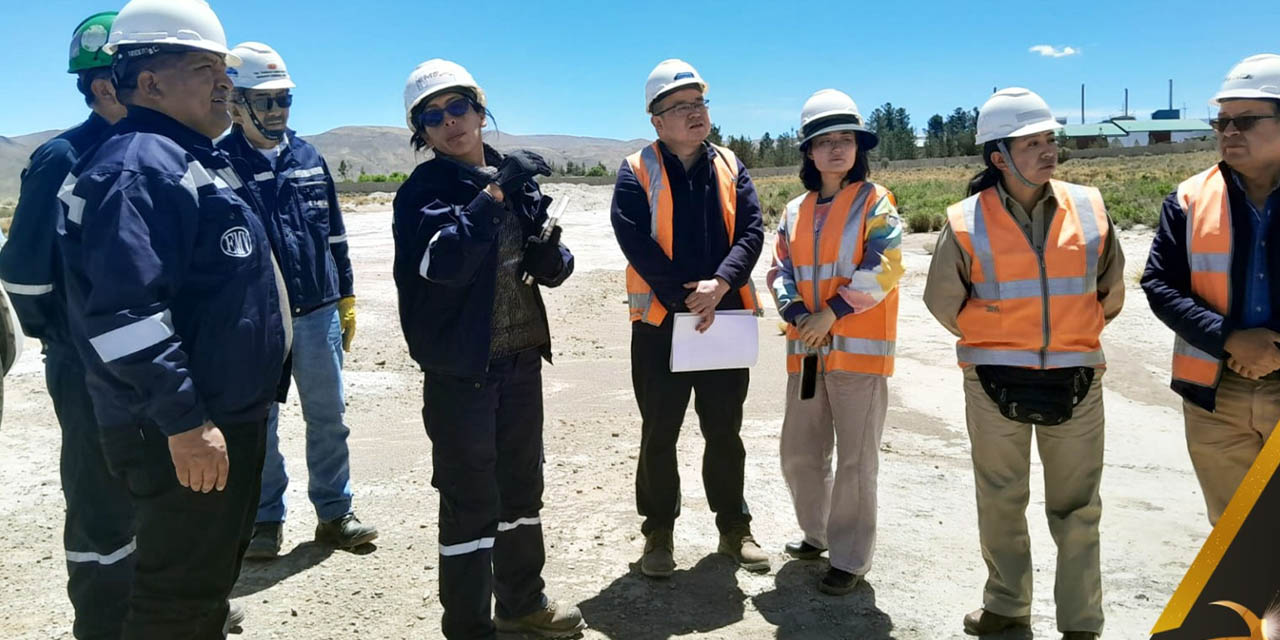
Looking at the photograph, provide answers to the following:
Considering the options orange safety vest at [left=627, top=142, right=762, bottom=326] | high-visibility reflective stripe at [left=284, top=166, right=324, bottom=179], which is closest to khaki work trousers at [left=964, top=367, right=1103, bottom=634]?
orange safety vest at [left=627, top=142, right=762, bottom=326]

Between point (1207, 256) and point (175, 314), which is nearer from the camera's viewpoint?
point (175, 314)

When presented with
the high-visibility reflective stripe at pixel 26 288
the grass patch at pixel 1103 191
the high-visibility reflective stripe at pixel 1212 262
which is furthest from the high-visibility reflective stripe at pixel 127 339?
the grass patch at pixel 1103 191

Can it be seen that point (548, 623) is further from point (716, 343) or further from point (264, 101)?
point (264, 101)

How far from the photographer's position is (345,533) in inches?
190

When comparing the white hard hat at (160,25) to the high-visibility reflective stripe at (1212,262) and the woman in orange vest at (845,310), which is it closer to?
the woman in orange vest at (845,310)

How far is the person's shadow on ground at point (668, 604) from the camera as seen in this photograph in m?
3.99

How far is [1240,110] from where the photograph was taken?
341cm

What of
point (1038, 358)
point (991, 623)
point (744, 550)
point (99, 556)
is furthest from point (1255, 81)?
point (99, 556)

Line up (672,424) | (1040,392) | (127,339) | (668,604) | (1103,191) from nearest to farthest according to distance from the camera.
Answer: (127,339), (1040,392), (668,604), (672,424), (1103,191)

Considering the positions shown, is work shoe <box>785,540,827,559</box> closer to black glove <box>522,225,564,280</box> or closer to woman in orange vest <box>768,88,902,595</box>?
woman in orange vest <box>768,88,902,595</box>

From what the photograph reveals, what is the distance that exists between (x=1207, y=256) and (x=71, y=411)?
434cm

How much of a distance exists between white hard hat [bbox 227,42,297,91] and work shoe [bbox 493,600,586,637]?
9.55 ft

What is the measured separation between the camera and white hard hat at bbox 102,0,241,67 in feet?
8.96

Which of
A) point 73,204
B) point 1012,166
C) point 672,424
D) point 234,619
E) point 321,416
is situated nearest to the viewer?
point 73,204
